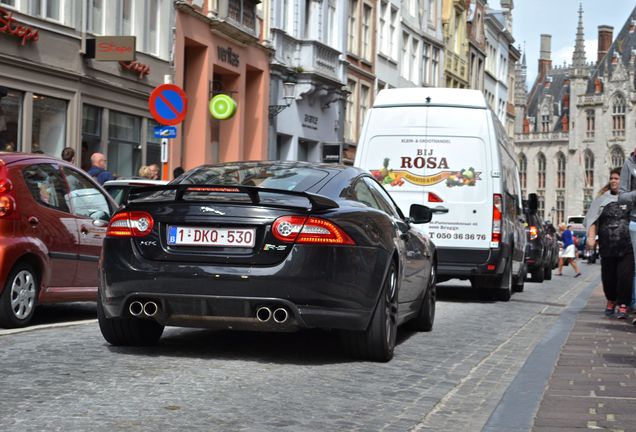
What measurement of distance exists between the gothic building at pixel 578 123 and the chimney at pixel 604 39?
100 mm

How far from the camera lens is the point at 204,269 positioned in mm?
7957

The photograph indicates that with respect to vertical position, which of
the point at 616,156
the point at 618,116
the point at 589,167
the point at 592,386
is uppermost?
the point at 618,116

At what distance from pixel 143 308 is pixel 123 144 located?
18.9m

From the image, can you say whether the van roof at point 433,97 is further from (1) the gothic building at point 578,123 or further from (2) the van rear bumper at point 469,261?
(1) the gothic building at point 578,123

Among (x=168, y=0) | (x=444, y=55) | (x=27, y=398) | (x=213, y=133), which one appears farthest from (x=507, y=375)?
(x=444, y=55)

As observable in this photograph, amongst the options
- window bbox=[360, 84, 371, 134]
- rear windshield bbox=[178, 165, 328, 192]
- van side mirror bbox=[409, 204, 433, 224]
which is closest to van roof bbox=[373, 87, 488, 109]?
van side mirror bbox=[409, 204, 433, 224]

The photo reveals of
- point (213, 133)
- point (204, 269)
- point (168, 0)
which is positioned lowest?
point (204, 269)

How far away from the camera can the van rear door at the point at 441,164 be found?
1689 centimetres

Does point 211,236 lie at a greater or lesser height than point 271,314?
greater

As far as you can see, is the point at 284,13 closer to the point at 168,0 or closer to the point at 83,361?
the point at 168,0

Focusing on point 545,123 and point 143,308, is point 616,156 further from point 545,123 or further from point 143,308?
point 143,308

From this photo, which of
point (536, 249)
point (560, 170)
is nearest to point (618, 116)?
point (560, 170)

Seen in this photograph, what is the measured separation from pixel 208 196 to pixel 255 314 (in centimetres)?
86

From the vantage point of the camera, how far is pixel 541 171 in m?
153
